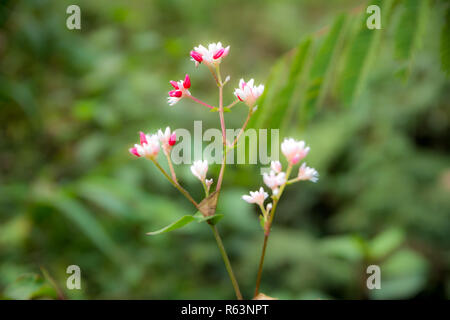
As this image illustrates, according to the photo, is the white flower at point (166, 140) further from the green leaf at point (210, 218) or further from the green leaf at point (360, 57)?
the green leaf at point (360, 57)

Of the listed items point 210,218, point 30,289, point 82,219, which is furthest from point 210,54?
point 82,219

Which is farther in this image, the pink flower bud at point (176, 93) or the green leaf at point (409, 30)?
the green leaf at point (409, 30)

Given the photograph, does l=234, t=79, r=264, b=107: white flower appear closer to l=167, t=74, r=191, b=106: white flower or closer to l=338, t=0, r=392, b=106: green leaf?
l=167, t=74, r=191, b=106: white flower

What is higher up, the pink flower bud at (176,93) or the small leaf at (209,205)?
the pink flower bud at (176,93)

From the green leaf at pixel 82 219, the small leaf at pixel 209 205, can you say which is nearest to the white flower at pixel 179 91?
the small leaf at pixel 209 205

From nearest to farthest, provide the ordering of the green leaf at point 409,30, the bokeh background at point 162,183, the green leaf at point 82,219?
1. the green leaf at point 409,30
2. the green leaf at point 82,219
3. the bokeh background at point 162,183

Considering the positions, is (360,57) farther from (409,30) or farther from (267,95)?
(267,95)

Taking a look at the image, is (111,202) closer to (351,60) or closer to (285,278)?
(351,60)
